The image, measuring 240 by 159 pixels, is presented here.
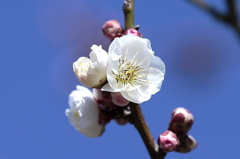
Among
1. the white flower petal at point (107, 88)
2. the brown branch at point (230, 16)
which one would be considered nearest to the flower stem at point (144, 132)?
the white flower petal at point (107, 88)

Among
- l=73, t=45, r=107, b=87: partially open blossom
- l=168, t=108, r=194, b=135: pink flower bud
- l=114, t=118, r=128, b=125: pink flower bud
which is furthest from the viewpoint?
l=114, t=118, r=128, b=125: pink flower bud

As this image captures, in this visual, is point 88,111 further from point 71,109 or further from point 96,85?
point 96,85

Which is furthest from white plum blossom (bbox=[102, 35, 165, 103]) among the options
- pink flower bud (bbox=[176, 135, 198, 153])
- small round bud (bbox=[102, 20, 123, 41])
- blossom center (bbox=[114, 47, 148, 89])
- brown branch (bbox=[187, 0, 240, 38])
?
brown branch (bbox=[187, 0, 240, 38])

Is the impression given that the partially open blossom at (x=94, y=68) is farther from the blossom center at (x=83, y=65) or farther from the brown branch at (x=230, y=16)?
the brown branch at (x=230, y=16)


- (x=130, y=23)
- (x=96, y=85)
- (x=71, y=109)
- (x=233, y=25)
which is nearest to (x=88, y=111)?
(x=71, y=109)

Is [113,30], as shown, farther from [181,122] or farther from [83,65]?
[181,122]

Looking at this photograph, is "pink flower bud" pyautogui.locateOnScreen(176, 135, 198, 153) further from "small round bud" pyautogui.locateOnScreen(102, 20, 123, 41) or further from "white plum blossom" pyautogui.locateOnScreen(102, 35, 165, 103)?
"small round bud" pyautogui.locateOnScreen(102, 20, 123, 41)

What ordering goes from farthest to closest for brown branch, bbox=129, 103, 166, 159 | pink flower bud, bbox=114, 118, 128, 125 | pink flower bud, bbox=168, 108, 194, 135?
pink flower bud, bbox=114, 118, 128, 125 → pink flower bud, bbox=168, 108, 194, 135 → brown branch, bbox=129, 103, 166, 159
